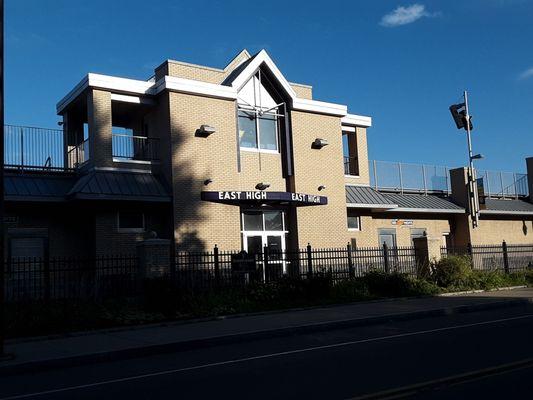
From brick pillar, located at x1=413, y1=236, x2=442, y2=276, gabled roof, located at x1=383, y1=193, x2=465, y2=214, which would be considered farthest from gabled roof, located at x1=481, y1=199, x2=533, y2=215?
brick pillar, located at x1=413, y1=236, x2=442, y2=276

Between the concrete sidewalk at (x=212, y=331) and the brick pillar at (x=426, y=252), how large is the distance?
3.50 meters

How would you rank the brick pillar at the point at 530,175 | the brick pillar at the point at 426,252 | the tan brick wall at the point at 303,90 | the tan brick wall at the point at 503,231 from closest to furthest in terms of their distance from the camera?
the brick pillar at the point at 426,252
the tan brick wall at the point at 303,90
the tan brick wall at the point at 503,231
the brick pillar at the point at 530,175

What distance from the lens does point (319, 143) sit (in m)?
24.7

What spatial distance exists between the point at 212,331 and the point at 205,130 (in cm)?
996

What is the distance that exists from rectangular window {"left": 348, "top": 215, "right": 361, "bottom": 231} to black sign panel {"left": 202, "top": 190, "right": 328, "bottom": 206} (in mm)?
4013

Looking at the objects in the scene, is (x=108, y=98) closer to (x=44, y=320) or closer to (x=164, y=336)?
(x=44, y=320)

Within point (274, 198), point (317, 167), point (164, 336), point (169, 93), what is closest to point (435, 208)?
point (317, 167)

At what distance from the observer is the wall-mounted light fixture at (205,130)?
71.6 ft

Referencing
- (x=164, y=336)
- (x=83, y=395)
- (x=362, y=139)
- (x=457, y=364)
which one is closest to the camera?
(x=83, y=395)

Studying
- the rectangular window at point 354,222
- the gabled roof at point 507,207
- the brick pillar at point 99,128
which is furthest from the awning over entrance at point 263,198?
the gabled roof at point 507,207

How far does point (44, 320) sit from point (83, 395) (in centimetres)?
659

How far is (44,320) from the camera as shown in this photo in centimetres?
1386

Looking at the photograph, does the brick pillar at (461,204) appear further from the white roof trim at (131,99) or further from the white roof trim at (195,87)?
the white roof trim at (131,99)

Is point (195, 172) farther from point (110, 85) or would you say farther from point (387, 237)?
point (387, 237)
